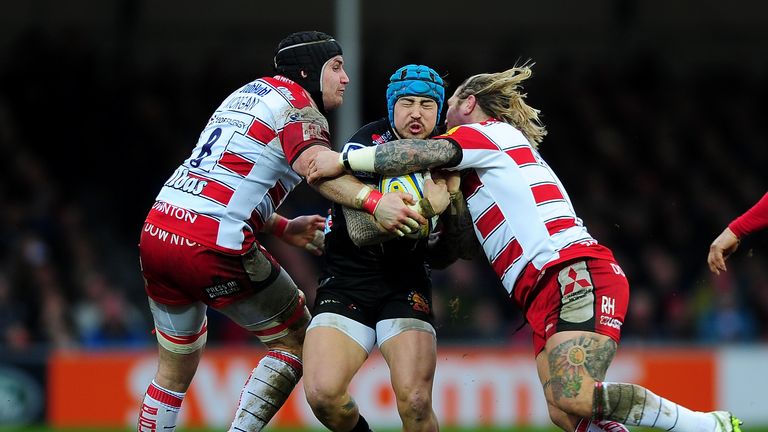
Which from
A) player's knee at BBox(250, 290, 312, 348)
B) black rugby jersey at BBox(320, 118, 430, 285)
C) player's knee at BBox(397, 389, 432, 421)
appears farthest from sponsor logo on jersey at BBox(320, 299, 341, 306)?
player's knee at BBox(397, 389, 432, 421)

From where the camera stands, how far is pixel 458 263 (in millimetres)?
14859

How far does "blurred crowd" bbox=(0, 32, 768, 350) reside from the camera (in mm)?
14633

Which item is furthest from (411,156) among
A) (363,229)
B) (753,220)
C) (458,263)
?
(458,263)

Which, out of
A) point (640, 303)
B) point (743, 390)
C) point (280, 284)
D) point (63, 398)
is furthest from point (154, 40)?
point (280, 284)

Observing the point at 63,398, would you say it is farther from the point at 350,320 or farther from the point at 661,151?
the point at 661,151

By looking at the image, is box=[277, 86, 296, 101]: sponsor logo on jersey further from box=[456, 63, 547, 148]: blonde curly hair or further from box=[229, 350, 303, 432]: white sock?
box=[229, 350, 303, 432]: white sock

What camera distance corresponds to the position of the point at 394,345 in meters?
7.20

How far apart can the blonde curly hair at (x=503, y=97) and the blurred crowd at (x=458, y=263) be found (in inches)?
269

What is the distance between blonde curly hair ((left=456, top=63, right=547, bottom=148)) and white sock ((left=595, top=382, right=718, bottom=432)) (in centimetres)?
159

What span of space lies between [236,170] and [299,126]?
465 mm

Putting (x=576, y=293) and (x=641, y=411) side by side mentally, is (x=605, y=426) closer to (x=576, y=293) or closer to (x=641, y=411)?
(x=641, y=411)

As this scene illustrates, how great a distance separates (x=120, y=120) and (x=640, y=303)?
702 centimetres

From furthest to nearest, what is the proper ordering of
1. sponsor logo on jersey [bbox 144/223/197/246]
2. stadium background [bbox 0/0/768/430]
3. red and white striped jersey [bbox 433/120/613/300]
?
1. stadium background [bbox 0/0/768/430]
2. sponsor logo on jersey [bbox 144/223/197/246]
3. red and white striped jersey [bbox 433/120/613/300]

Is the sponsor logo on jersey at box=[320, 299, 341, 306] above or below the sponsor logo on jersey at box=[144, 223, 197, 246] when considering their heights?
below
